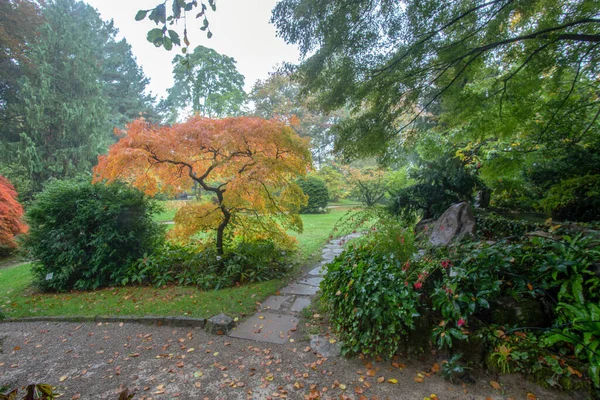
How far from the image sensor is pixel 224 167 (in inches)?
178

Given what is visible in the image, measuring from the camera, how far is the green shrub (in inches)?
182

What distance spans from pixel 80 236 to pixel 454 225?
6.08m

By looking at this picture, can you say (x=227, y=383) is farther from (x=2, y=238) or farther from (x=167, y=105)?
(x=167, y=105)

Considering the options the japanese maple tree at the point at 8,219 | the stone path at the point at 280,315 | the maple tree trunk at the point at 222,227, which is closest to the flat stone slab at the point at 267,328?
the stone path at the point at 280,315

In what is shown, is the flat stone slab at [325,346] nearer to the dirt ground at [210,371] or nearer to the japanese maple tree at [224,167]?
the dirt ground at [210,371]

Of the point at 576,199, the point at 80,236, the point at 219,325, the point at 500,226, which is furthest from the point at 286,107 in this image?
the point at 219,325

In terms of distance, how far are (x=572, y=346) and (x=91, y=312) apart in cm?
497

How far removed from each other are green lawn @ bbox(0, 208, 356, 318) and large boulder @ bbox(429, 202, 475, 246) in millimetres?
2556

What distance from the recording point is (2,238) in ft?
21.7

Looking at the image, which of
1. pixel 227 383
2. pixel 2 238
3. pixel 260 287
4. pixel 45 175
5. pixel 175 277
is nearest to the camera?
pixel 227 383

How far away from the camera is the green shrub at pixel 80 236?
15.2 feet

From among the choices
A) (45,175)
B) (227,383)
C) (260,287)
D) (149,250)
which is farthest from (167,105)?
(227,383)

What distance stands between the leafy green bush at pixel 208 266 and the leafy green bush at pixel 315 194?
8407mm

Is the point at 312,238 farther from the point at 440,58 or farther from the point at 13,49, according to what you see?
the point at 13,49
